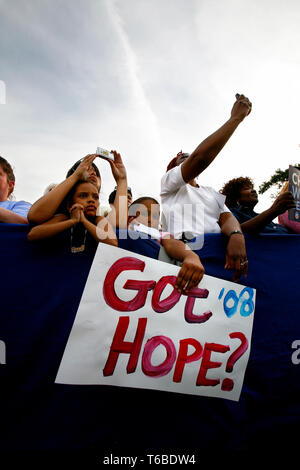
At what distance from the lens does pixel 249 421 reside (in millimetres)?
1557

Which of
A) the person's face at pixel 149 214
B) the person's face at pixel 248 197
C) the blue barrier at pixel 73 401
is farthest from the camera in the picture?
the person's face at pixel 248 197

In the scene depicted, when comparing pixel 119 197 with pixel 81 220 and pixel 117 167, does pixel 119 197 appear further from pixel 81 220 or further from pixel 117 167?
pixel 81 220

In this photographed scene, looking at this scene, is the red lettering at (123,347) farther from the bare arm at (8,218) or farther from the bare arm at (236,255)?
the bare arm at (8,218)

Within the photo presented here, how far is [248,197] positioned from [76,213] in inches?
71.3

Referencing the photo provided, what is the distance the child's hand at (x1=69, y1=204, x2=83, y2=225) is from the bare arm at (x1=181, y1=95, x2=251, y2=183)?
0.59 meters

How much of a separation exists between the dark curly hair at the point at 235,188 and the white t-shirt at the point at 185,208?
1.09 m

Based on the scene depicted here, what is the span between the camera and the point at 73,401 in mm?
1286

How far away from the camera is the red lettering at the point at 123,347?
1.30 m

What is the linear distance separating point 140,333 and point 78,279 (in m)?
0.40

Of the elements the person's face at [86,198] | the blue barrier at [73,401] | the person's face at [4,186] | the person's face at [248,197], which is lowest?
the blue barrier at [73,401]

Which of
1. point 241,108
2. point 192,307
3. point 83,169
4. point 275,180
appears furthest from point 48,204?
point 275,180

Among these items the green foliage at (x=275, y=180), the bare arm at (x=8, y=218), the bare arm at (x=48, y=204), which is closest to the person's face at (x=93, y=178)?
the bare arm at (x=48, y=204)

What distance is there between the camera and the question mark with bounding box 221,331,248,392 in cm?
147

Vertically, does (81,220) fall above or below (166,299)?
above
